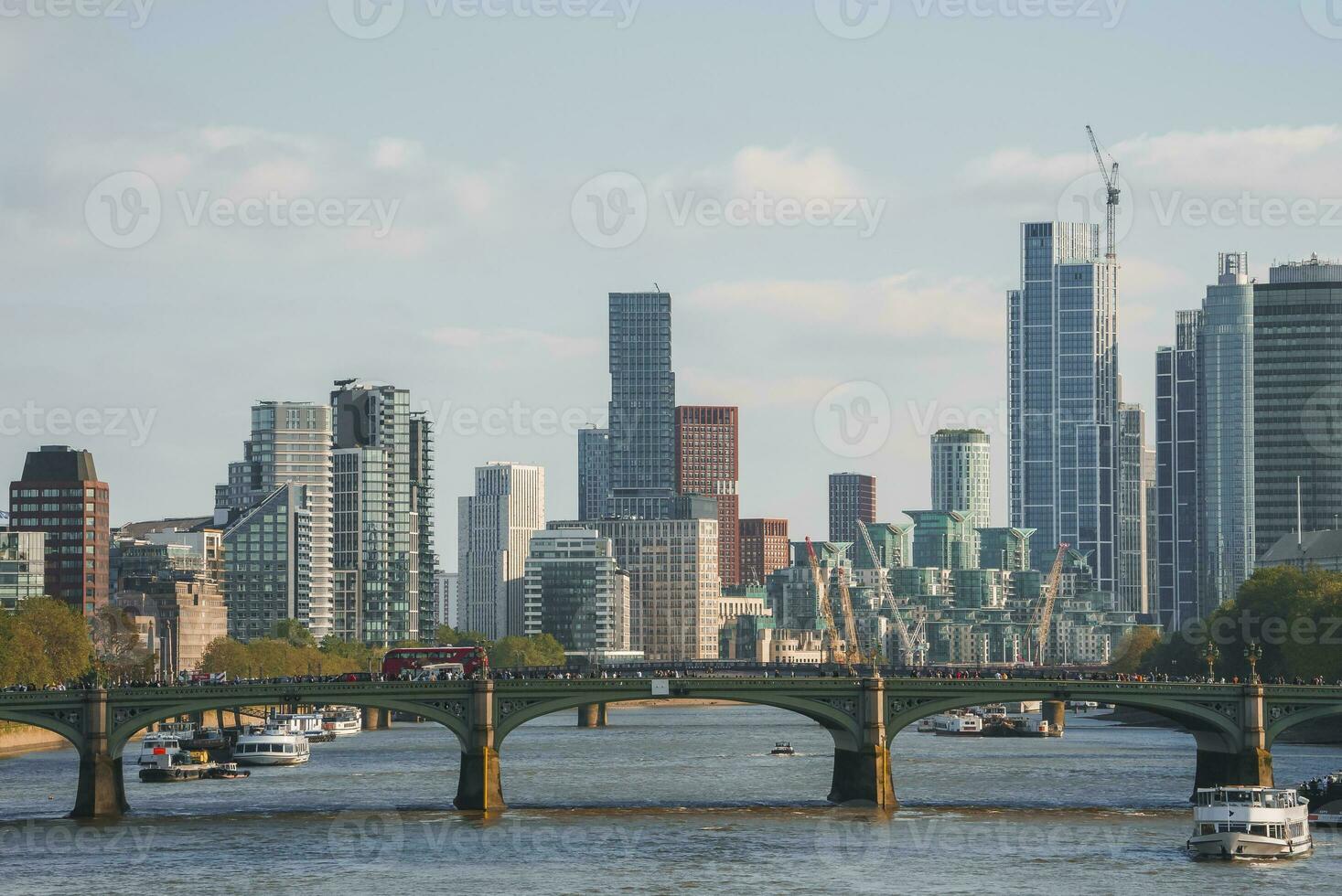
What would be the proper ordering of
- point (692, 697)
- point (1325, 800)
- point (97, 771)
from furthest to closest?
point (692, 697) → point (1325, 800) → point (97, 771)

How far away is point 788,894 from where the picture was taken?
11325cm

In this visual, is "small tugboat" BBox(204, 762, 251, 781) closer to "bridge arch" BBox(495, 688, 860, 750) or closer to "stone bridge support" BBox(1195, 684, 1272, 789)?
"bridge arch" BBox(495, 688, 860, 750)

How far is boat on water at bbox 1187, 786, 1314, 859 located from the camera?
128 m

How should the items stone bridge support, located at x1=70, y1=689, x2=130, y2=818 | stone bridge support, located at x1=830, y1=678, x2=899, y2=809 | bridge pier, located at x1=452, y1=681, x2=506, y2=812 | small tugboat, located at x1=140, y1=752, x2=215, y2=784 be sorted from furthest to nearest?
1. small tugboat, located at x1=140, y1=752, x2=215, y2=784
2. stone bridge support, located at x1=830, y1=678, x2=899, y2=809
3. bridge pier, located at x1=452, y1=681, x2=506, y2=812
4. stone bridge support, located at x1=70, y1=689, x2=130, y2=818

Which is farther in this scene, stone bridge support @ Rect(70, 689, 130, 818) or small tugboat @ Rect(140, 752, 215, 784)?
small tugboat @ Rect(140, 752, 215, 784)

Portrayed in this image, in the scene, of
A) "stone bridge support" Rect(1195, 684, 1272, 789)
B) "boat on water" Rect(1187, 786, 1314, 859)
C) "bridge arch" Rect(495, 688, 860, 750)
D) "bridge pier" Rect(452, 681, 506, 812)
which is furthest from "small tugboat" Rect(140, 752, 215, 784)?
"boat on water" Rect(1187, 786, 1314, 859)

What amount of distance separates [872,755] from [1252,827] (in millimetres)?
28622

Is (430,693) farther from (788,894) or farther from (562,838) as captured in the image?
(788,894)

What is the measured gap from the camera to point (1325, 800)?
492 feet

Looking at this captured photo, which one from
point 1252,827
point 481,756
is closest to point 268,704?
point 481,756

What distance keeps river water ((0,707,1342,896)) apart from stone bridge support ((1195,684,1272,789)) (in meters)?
4.12

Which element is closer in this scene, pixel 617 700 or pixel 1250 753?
pixel 617 700

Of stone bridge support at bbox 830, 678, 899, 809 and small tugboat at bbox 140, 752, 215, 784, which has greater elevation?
stone bridge support at bbox 830, 678, 899, 809

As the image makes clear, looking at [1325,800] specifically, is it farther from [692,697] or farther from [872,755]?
[692,697]
